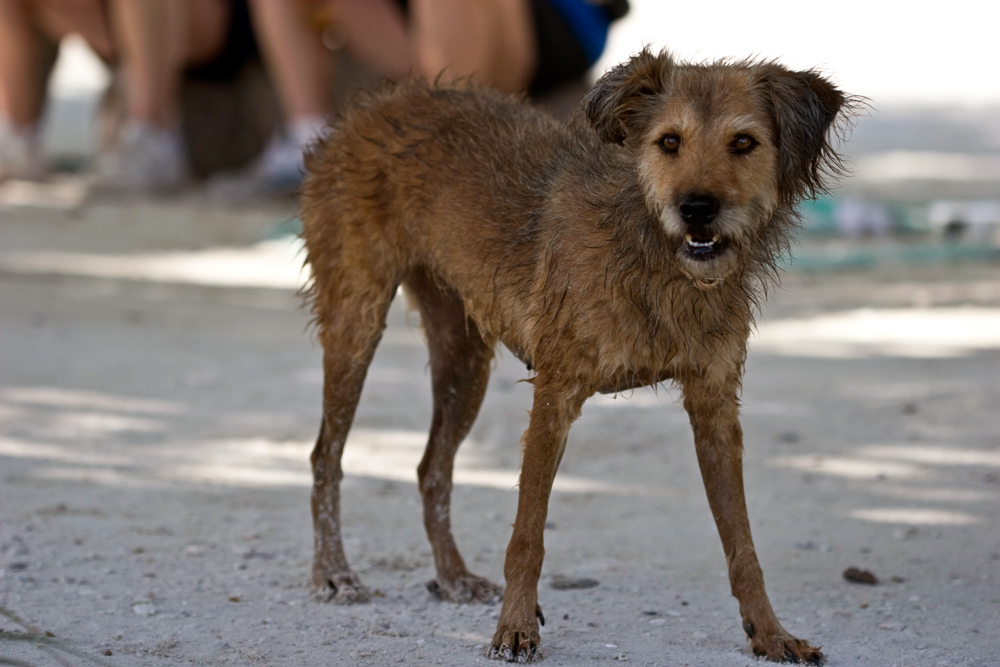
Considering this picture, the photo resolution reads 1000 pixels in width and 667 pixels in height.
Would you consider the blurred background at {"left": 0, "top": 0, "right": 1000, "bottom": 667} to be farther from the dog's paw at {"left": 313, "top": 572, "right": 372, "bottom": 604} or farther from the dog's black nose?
the dog's black nose

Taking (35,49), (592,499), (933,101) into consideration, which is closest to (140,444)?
(592,499)

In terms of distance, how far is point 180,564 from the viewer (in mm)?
4570

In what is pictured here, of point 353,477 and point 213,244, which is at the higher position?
point 213,244

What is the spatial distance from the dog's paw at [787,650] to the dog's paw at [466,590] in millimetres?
1049

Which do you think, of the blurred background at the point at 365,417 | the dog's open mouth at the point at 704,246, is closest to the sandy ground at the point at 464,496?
the blurred background at the point at 365,417

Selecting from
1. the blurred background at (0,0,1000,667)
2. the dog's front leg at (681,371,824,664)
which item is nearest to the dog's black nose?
the dog's front leg at (681,371,824,664)

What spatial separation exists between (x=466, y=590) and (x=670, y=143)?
1.82 meters

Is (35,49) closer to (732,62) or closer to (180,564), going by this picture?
(180,564)

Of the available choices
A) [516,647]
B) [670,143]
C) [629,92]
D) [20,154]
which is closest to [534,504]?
[516,647]

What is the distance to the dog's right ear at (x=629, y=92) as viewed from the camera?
370 cm

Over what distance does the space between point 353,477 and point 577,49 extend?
5.43m

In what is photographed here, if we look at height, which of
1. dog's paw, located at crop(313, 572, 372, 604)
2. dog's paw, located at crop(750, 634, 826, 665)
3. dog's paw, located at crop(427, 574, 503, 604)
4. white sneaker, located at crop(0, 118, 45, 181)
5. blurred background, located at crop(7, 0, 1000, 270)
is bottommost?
dog's paw, located at crop(313, 572, 372, 604)

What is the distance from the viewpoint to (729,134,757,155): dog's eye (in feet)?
11.5

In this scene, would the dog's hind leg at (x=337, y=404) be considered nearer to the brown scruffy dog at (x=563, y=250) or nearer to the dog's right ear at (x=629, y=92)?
the brown scruffy dog at (x=563, y=250)
